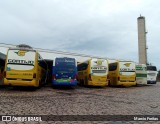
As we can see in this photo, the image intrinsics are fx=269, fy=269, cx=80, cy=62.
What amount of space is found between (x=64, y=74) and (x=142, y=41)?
32.5 metres

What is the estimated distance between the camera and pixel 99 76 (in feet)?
81.6

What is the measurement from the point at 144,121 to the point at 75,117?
89.8 inches

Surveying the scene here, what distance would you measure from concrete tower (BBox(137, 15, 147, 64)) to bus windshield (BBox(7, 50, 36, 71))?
35.9 meters

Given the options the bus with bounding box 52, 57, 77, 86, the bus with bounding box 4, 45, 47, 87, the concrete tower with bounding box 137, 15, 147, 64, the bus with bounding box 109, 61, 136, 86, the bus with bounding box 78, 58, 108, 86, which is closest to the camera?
the bus with bounding box 4, 45, 47, 87

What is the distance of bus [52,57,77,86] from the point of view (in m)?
22.6

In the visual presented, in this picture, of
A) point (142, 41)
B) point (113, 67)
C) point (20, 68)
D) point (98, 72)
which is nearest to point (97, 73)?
point (98, 72)

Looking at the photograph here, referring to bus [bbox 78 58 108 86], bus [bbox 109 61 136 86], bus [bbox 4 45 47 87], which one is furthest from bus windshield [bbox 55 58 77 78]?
bus [bbox 109 61 136 86]

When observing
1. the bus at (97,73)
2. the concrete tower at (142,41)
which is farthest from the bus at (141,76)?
the concrete tower at (142,41)

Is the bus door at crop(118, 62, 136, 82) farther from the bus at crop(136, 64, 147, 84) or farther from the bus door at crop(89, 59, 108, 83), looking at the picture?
the bus at crop(136, 64, 147, 84)

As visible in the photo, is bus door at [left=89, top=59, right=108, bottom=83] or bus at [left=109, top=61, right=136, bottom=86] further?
bus at [left=109, top=61, right=136, bottom=86]

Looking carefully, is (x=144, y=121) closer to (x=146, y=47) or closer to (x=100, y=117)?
(x=100, y=117)

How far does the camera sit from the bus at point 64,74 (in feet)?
74.0

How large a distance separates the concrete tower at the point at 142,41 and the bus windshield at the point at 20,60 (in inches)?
1412

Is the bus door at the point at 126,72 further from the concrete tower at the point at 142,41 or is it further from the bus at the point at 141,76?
the concrete tower at the point at 142,41
